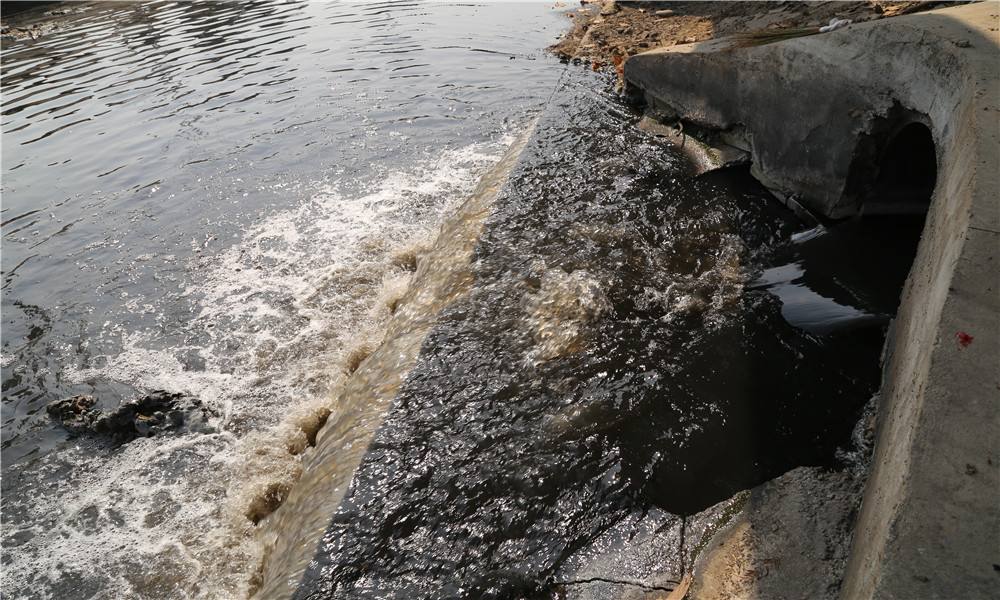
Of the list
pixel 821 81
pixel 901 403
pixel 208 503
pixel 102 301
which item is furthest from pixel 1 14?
pixel 901 403

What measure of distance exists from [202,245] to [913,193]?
7933mm

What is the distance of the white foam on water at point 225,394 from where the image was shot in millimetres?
4137

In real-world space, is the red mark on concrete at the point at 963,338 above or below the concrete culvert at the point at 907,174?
above

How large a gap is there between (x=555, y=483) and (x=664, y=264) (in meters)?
2.69

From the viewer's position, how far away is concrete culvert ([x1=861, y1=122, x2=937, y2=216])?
5.52 m

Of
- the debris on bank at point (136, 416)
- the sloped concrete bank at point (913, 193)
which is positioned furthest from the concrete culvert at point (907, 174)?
the debris on bank at point (136, 416)

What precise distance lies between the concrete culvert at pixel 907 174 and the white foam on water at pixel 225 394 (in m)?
4.87

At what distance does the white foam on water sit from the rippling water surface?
0.07 feet

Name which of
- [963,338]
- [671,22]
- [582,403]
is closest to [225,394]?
[582,403]

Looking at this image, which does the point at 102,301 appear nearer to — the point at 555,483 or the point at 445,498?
the point at 445,498

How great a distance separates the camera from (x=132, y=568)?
4.07 m

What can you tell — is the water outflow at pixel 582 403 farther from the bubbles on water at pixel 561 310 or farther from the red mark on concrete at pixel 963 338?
the red mark on concrete at pixel 963 338

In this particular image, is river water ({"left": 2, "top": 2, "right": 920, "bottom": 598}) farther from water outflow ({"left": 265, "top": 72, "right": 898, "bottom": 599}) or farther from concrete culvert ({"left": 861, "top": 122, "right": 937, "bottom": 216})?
concrete culvert ({"left": 861, "top": 122, "right": 937, "bottom": 216})

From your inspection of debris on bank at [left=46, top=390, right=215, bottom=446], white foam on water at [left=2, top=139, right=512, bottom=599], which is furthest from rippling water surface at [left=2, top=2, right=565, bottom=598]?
debris on bank at [left=46, top=390, right=215, bottom=446]
